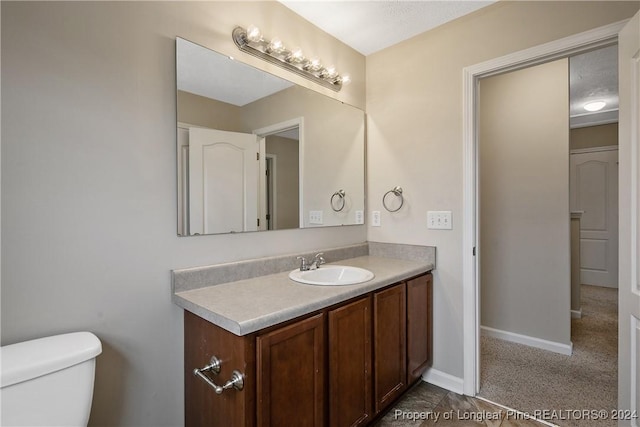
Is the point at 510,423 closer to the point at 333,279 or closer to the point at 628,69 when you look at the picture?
the point at 333,279

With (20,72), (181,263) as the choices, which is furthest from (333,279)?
(20,72)

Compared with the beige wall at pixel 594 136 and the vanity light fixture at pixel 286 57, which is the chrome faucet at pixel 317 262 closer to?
the vanity light fixture at pixel 286 57

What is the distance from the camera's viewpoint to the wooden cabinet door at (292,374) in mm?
1134

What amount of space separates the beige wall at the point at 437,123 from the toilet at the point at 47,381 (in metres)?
1.90

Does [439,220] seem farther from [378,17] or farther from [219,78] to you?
[219,78]

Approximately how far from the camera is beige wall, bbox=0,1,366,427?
3.49ft

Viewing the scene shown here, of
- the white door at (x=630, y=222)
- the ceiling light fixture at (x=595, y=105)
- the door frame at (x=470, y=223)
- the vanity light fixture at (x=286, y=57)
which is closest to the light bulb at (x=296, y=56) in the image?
the vanity light fixture at (x=286, y=57)

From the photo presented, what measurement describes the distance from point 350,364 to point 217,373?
61cm

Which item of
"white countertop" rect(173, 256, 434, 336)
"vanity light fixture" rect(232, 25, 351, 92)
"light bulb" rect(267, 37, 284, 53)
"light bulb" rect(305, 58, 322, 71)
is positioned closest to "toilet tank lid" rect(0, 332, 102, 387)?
"white countertop" rect(173, 256, 434, 336)

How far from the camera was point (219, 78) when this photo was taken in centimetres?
160

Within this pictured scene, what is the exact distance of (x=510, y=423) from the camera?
1.73m

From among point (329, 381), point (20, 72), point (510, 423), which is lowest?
point (510, 423)

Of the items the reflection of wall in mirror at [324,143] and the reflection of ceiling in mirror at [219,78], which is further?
the reflection of wall in mirror at [324,143]

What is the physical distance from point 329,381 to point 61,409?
94cm
